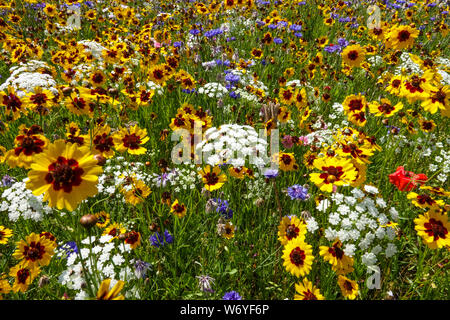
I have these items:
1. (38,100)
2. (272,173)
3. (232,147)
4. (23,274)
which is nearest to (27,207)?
(23,274)

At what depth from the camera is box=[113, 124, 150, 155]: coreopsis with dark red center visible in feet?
6.52

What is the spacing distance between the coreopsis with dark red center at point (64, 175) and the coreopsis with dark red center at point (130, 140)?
76 centimetres

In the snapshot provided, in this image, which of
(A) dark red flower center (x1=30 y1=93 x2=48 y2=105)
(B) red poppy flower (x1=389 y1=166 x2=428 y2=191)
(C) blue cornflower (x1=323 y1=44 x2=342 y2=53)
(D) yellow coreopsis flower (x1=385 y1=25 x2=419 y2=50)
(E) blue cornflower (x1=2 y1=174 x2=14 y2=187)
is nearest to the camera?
(B) red poppy flower (x1=389 y1=166 x2=428 y2=191)

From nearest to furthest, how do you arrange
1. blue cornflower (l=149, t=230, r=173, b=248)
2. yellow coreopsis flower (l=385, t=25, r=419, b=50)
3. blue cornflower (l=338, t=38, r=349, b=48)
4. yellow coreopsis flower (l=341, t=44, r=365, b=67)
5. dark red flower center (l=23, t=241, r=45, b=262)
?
dark red flower center (l=23, t=241, r=45, b=262)
blue cornflower (l=149, t=230, r=173, b=248)
yellow coreopsis flower (l=385, t=25, r=419, b=50)
yellow coreopsis flower (l=341, t=44, r=365, b=67)
blue cornflower (l=338, t=38, r=349, b=48)

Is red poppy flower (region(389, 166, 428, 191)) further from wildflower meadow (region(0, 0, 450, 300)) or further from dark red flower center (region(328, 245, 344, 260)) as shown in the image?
dark red flower center (region(328, 245, 344, 260))

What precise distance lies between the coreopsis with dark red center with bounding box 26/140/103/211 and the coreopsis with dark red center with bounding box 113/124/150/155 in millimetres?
763

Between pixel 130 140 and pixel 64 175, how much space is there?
0.94m

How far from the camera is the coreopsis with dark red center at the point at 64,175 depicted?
115cm

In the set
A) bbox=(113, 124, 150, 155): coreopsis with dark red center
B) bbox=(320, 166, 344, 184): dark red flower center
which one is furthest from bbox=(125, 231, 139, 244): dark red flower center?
bbox=(320, 166, 344, 184): dark red flower center

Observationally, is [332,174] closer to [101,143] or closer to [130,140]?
[130,140]

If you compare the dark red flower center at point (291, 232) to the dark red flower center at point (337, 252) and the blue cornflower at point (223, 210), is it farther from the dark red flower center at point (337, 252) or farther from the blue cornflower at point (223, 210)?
the blue cornflower at point (223, 210)

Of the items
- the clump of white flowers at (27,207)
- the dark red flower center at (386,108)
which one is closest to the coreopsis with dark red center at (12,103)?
the clump of white flowers at (27,207)

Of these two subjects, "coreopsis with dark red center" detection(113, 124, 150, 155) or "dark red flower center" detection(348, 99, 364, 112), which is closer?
"coreopsis with dark red center" detection(113, 124, 150, 155)
